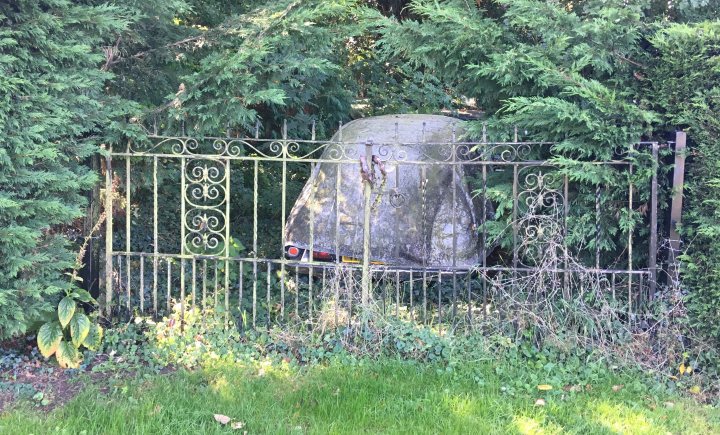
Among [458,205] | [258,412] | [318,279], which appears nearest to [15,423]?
[258,412]

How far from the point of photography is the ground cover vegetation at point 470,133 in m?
4.45

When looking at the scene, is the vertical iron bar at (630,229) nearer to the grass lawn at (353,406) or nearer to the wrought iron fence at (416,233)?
the wrought iron fence at (416,233)

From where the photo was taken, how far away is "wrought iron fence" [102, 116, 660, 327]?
4996 millimetres

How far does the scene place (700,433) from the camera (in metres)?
3.95

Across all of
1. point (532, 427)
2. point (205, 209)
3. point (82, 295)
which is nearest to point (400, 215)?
point (205, 209)

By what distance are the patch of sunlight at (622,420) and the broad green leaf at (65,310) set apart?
3809mm

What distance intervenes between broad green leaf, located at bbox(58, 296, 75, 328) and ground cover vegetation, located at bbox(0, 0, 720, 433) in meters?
0.02

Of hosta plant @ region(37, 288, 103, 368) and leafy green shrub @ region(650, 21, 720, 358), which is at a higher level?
leafy green shrub @ region(650, 21, 720, 358)

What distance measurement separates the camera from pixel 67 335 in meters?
4.99

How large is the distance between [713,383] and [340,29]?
13.7 ft

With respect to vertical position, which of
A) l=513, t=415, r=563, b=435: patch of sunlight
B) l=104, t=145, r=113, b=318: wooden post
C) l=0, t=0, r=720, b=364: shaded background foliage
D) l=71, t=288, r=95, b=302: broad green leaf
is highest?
l=0, t=0, r=720, b=364: shaded background foliage

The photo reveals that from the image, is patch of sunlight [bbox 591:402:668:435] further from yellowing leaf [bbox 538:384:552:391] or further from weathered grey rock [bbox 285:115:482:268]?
weathered grey rock [bbox 285:115:482:268]

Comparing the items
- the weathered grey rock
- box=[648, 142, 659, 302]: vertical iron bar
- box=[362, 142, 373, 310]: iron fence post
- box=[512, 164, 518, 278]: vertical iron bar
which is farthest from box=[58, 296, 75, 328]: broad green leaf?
box=[648, 142, 659, 302]: vertical iron bar

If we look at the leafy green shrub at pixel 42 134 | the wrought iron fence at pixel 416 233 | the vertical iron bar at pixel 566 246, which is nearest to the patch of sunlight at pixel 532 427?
the wrought iron fence at pixel 416 233
